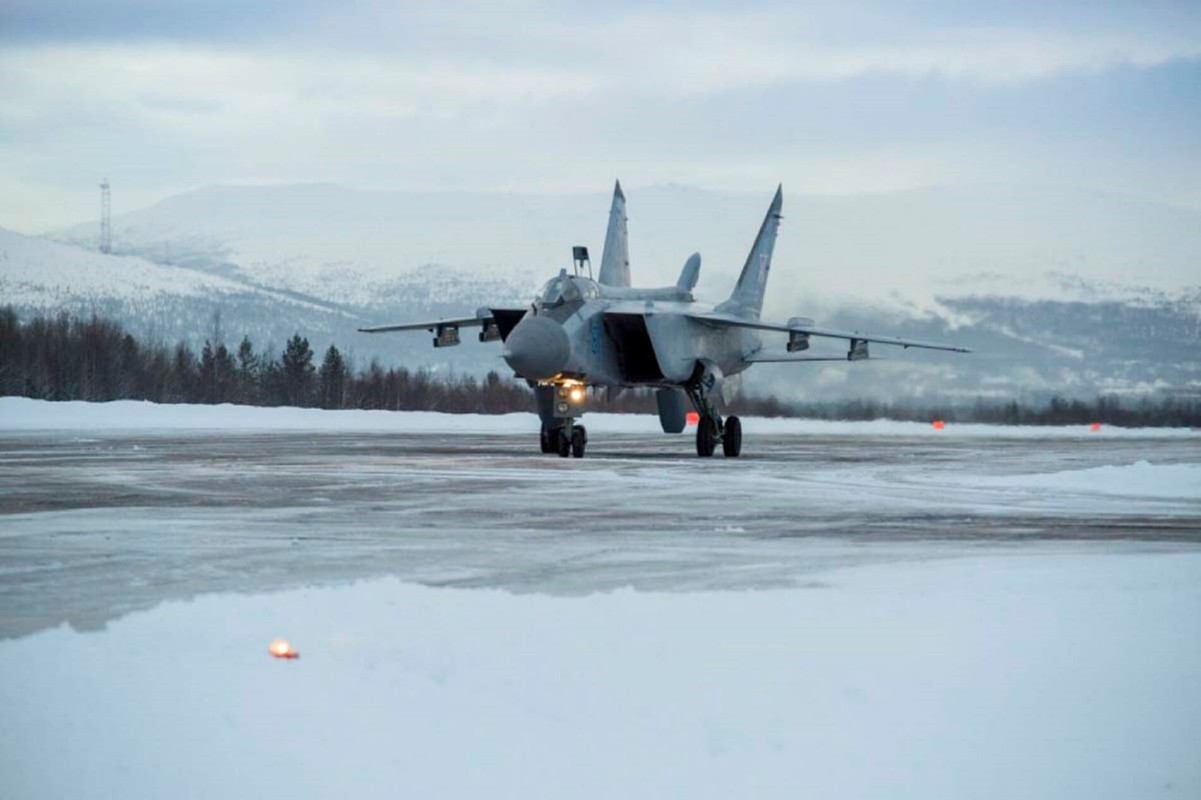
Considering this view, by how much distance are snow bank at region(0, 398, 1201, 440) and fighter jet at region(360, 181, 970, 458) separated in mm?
10368

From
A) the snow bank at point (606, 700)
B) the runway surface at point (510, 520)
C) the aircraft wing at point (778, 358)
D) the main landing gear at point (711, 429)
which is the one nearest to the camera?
the snow bank at point (606, 700)

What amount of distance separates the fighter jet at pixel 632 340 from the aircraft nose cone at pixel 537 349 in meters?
0.01

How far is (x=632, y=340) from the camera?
2697cm

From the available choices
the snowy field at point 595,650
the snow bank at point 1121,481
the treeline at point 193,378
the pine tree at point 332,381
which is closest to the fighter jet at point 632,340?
the snow bank at point 1121,481

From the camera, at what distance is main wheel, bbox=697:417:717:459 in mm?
27094

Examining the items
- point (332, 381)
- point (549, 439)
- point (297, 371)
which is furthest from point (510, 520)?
point (297, 371)

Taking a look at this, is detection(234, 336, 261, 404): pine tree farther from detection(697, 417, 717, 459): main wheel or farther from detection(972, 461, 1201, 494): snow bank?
detection(972, 461, 1201, 494): snow bank

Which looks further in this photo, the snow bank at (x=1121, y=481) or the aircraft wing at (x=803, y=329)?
the aircraft wing at (x=803, y=329)

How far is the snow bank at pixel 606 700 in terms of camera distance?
5113 millimetres

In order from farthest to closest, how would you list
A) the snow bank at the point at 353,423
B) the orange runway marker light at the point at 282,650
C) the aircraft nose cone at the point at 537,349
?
the snow bank at the point at 353,423
the aircraft nose cone at the point at 537,349
the orange runway marker light at the point at 282,650

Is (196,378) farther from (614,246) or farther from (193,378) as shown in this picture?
(614,246)

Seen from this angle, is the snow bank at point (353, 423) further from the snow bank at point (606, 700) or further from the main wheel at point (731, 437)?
the snow bank at point (606, 700)

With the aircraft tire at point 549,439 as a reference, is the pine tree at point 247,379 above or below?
above

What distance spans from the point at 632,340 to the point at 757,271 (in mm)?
6026
